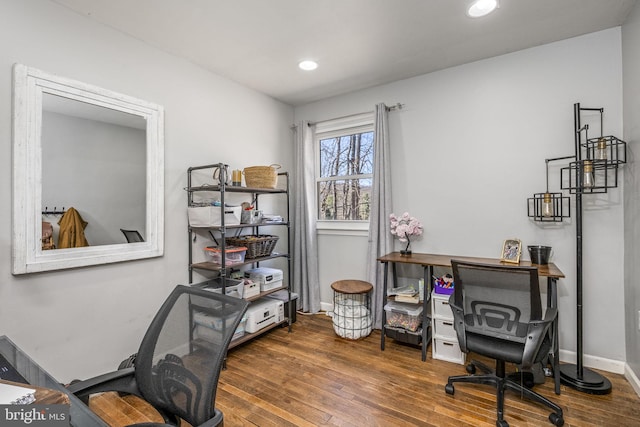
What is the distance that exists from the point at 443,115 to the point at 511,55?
2.30 feet

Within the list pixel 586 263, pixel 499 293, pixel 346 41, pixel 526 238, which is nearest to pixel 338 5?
pixel 346 41

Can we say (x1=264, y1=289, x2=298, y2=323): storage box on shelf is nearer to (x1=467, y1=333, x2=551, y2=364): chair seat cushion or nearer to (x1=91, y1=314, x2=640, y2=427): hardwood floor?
(x1=91, y1=314, x2=640, y2=427): hardwood floor

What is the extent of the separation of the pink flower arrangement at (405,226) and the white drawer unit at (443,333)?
0.62 m

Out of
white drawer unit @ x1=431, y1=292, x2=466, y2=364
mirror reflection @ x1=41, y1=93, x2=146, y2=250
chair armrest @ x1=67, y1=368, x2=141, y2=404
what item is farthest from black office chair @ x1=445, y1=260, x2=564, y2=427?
mirror reflection @ x1=41, y1=93, x2=146, y2=250

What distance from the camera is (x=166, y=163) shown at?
8.40 feet

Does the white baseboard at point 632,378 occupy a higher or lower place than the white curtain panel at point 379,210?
lower

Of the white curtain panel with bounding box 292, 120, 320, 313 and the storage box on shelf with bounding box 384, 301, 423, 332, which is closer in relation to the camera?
the storage box on shelf with bounding box 384, 301, 423, 332

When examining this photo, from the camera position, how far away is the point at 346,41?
2.43 metres

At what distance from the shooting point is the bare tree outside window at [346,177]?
138 inches

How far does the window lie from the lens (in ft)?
11.5

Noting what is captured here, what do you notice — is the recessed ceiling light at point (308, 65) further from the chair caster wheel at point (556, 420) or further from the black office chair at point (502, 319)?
the chair caster wheel at point (556, 420)

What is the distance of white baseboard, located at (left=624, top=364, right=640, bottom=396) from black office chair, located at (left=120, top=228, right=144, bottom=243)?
3.66 m

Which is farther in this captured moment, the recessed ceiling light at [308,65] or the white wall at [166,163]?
the recessed ceiling light at [308,65]

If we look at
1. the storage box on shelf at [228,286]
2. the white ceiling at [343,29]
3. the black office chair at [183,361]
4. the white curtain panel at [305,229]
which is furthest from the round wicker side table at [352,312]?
the white ceiling at [343,29]
